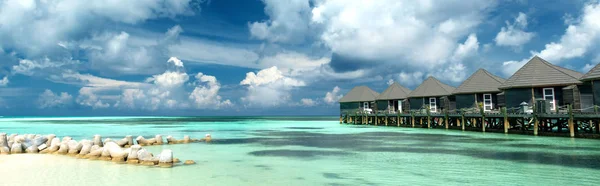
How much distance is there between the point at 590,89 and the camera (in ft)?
83.3

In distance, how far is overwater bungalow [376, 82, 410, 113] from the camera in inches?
1875

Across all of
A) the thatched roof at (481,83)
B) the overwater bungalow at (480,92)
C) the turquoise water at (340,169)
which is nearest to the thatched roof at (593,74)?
the turquoise water at (340,169)

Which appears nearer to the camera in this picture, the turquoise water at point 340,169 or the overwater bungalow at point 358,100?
the turquoise water at point 340,169

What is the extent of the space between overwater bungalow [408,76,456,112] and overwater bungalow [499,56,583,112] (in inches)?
→ 342

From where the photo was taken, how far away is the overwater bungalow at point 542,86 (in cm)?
2621

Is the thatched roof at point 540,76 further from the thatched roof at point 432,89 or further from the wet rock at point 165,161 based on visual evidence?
the wet rock at point 165,161

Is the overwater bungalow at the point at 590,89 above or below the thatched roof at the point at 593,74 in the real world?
below

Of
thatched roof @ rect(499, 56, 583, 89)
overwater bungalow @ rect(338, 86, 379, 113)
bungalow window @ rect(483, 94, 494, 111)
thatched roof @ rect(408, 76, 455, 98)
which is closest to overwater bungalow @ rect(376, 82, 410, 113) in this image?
overwater bungalow @ rect(338, 86, 379, 113)

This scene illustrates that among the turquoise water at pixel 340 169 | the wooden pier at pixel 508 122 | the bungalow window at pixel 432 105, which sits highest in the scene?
the bungalow window at pixel 432 105

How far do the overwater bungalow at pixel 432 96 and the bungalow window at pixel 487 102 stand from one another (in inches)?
181

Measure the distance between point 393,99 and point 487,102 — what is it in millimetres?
15826

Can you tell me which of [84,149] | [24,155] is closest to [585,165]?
[84,149]

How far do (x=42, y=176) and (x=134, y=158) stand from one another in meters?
3.20

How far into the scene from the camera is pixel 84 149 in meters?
17.4
